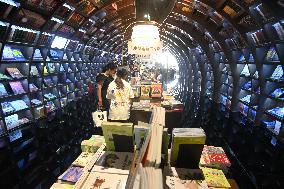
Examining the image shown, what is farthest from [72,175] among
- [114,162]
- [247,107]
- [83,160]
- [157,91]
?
[247,107]

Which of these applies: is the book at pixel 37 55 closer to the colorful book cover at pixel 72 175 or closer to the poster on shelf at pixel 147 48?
the poster on shelf at pixel 147 48

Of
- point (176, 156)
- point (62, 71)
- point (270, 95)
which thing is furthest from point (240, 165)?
point (62, 71)

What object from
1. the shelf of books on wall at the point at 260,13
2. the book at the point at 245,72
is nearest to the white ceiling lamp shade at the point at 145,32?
the shelf of books on wall at the point at 260,13

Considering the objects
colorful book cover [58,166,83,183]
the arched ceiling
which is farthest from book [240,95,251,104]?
colorful book cover [58,166,83,183]

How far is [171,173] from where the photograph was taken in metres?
2.41

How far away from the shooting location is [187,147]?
2418mm

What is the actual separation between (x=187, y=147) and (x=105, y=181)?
0.83 meters

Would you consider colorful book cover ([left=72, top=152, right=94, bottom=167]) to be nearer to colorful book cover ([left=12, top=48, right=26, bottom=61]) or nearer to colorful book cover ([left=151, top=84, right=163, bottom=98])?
colorful book cover ([left=151, top=84, right=163, bottom=98])

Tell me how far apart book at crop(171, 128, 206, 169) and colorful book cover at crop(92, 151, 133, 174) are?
1.55 feet

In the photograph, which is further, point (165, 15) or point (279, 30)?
point (279, 30)

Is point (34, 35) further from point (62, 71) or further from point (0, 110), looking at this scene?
Answer: point (62, 71)

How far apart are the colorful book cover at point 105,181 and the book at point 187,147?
1.83 feet

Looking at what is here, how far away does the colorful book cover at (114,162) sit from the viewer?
96.1 inches

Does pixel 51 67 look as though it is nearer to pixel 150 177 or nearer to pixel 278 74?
pixel 278 74
